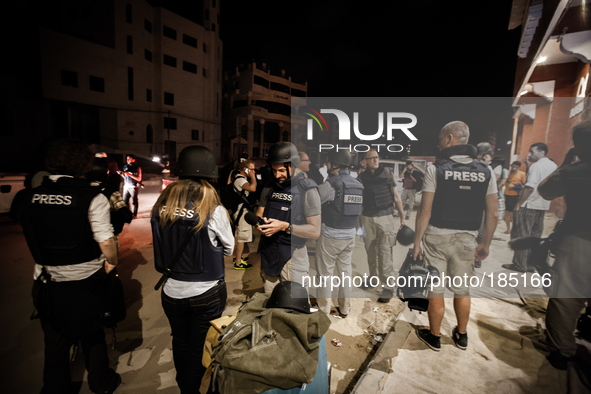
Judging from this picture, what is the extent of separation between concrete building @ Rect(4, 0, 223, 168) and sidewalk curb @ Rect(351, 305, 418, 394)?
19963 millimetres

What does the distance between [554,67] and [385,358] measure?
10.7m

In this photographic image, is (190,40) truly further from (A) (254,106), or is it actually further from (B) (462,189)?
(B) (462,189)

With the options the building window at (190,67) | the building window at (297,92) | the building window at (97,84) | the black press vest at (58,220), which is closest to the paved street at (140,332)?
the black press vest at (58,220)

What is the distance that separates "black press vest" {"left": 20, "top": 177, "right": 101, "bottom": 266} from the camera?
186 cm

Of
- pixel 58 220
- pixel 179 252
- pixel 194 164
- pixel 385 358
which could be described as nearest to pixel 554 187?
pixel 385 358

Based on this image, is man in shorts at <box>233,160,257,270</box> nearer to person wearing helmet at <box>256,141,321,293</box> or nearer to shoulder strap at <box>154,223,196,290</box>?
person wearing helmet at <box>256,141,321,293</box>

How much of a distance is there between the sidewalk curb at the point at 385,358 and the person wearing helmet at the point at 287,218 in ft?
3.68

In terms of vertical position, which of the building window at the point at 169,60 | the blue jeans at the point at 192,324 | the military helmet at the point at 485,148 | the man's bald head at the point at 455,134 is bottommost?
the blue jeans at the point at 192,324

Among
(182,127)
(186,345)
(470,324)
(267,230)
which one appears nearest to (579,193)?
(470,324)

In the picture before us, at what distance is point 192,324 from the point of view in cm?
207

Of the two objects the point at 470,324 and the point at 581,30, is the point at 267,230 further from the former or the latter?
the point at 581,30

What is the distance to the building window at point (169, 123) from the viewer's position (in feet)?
82.3

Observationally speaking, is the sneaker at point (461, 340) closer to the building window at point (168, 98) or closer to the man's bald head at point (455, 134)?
the man's bald head at point (455, 134)

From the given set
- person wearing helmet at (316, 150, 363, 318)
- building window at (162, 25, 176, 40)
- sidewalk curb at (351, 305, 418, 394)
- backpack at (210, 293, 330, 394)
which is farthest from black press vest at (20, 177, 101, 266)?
Result: building window at (162, 25, 176, 40)
